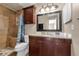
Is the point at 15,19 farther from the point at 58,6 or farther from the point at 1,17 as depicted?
the point at 58,6

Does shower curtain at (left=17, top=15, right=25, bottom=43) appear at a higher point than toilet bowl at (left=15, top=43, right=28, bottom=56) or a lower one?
higher

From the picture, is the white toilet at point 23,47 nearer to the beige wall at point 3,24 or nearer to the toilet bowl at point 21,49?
the toilet bowl at point 21,49

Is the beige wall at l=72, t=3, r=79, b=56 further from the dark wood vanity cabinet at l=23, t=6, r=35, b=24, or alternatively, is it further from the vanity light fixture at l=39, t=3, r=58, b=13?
the dark wood vanity cabinet at l=23, t=6, r=35, b=24

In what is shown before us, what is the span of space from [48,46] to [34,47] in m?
0.21

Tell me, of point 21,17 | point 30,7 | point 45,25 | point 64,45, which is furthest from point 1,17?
point 64,45

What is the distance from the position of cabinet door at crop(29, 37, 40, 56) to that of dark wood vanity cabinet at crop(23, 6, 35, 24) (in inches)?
10.6

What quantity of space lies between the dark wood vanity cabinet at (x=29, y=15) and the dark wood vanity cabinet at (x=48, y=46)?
0.25 meters

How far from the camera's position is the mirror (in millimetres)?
2123

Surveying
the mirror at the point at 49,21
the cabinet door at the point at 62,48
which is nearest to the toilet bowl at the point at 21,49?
the mirror at the point at 49,21

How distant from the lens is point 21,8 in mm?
2172

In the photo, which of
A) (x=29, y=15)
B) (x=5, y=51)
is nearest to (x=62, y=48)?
(x=29, y=15)

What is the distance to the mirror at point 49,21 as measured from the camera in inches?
83.6

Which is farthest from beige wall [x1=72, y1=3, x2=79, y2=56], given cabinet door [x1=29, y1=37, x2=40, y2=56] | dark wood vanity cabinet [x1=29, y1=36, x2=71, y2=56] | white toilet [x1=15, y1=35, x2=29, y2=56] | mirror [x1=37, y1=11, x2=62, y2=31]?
white toilet [x1=15, y1=35, x2=29, y2=56]

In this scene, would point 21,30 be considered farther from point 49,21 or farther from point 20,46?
point 49,21
